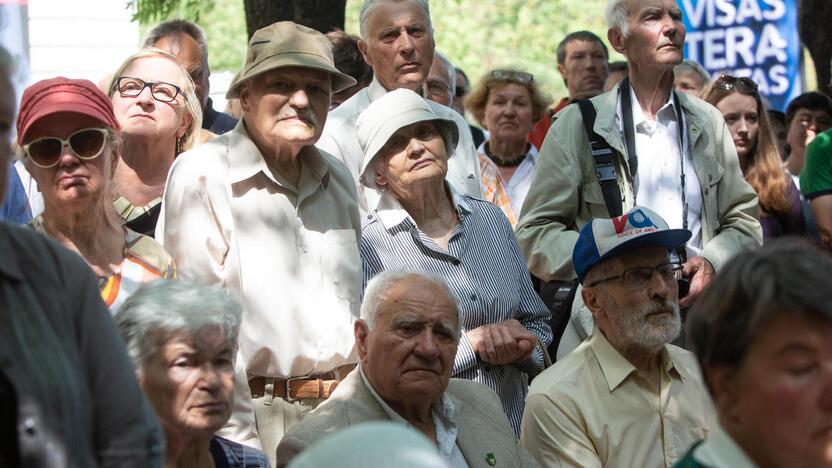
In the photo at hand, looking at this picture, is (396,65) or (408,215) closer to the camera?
(408,215)

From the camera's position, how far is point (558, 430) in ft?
16.2

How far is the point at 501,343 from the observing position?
212 inches

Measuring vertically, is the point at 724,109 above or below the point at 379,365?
above

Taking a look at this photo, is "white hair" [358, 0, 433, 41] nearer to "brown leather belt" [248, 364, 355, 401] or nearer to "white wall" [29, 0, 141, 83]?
"brown leather belt" [248, 364, 355, 401]

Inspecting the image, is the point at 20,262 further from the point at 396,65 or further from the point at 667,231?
the point at 396,65

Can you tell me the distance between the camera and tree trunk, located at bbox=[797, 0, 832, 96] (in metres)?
11.8

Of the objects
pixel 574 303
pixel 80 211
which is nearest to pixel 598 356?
pixel 574 303

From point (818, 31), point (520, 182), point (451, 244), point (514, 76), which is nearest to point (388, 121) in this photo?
point (451, 244)

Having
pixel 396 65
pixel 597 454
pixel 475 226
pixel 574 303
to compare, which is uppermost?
pixel 396 65

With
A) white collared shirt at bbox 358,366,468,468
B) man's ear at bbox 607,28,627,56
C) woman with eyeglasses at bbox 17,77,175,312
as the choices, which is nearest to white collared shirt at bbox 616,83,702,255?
man's ear at bbox 607,28,627,56

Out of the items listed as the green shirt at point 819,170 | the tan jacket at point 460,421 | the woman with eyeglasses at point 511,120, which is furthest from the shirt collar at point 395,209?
the woman with eyeglasses at point 511,120

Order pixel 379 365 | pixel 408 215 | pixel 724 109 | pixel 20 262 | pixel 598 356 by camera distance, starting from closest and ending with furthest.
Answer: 1. pixel 20 262
2. pixel 379 365
3. pixel 598 356
4. pixel 408 215
5. pixel 724 109

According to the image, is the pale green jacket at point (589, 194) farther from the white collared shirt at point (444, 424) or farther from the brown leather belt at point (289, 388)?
the brown leather belt at point (289, 388)

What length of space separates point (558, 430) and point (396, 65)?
8.22ft
